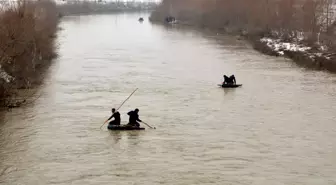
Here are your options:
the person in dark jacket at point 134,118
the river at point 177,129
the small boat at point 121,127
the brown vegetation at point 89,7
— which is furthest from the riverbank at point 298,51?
the brown vegetation at point 89,7

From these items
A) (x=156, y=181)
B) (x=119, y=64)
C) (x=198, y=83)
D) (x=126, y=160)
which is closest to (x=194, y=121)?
(x=126, y=160)

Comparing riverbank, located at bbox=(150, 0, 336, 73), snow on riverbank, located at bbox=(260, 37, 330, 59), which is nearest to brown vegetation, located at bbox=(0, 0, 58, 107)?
riverbank, located at bbox=(150, 0, 336, 73)

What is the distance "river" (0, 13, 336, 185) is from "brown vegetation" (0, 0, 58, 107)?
1.51 m

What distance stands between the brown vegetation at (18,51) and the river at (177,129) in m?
1.51

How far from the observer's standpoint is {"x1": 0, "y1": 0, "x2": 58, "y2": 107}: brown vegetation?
28.5 m

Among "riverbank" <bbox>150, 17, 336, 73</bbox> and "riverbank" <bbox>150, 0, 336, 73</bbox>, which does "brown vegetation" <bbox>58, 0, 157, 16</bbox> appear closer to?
"riverbank" <bbox>150, 0, 336, 73</bbox>

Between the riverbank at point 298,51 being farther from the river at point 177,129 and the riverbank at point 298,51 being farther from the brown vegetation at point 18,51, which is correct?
the brown vegetation at point 18,51

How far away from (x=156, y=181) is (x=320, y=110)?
1304 centimetres

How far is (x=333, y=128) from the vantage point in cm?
2252

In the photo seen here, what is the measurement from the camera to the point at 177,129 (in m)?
22.0

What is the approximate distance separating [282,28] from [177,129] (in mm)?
41178

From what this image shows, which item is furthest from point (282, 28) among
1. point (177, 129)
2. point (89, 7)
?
point (89, 7)

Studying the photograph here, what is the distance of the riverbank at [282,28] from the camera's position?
44.8 meters

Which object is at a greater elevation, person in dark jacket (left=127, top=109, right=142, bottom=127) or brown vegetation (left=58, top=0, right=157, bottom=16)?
brown vegetation (left=58, top=0, right=157, bottom=16)
